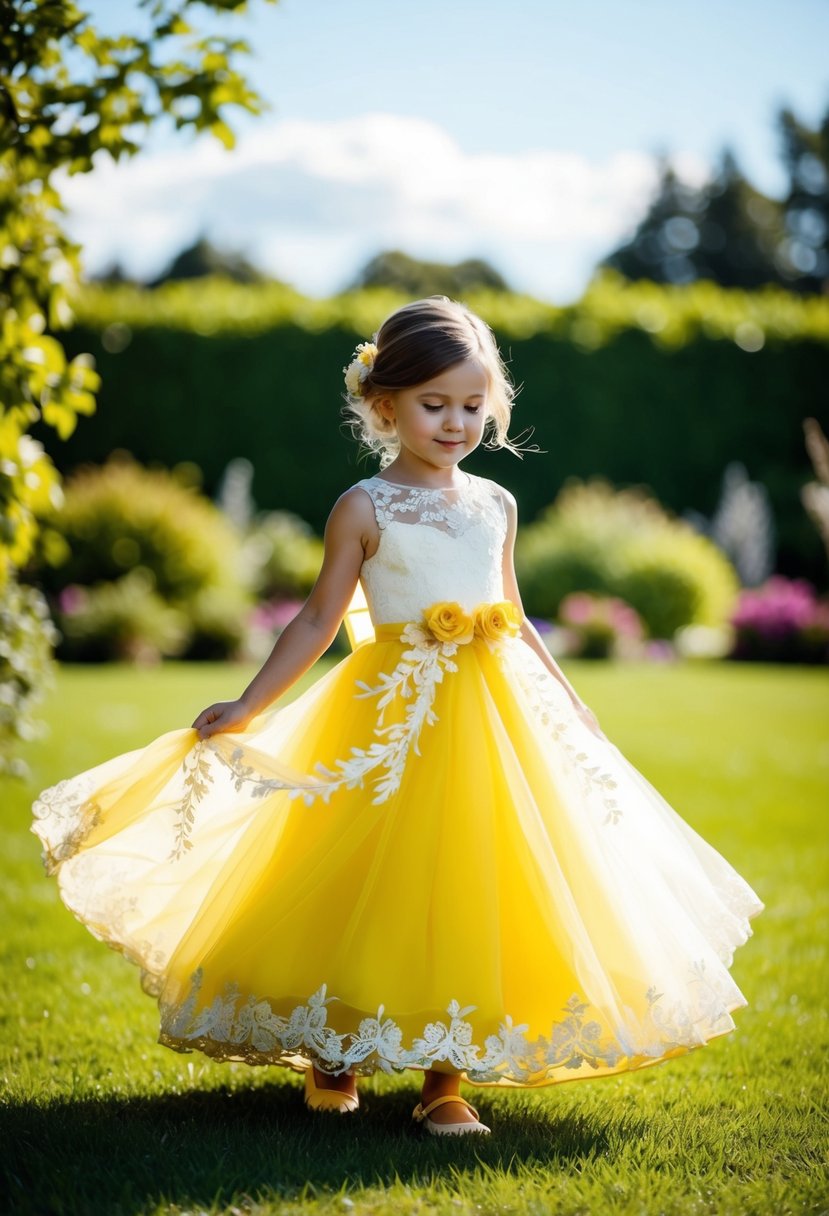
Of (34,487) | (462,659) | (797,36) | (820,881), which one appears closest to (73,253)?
(34,487)

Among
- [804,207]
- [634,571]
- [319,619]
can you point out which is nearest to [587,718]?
[319,619]

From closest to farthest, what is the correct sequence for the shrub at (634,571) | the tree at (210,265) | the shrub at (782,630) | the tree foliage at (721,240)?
1. the shrub at (782,630)
2. the shrub at (634,571)
3. the tree foliage at (721,240)
4. the tree at (210,265)

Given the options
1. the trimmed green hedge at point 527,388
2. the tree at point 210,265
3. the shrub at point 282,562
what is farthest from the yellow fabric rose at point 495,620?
the tree at point 210,265

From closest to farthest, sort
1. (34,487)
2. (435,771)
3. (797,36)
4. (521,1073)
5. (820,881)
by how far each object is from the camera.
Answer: (521,1073) → (435,771) → (34,487) → (820,881) → (797,36)

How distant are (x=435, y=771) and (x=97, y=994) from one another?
1496mm

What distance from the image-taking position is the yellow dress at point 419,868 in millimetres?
2250

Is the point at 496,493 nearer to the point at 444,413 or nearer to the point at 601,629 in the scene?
the point at 444,413

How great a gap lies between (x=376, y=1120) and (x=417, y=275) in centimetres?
4021

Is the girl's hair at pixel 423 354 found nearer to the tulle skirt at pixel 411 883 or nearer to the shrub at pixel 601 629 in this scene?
the tulle skirt at pixel 411 883

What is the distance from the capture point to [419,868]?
233 cm

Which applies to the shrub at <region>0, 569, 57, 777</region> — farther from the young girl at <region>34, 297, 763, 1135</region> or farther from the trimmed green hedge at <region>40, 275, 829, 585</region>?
the trimmed green hedge at <region>40, 275, 829, 585</region>

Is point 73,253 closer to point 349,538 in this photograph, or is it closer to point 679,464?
point 349,538

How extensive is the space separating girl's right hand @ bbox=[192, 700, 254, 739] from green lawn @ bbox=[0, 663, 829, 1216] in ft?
2.53

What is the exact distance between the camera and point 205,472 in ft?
50.3
